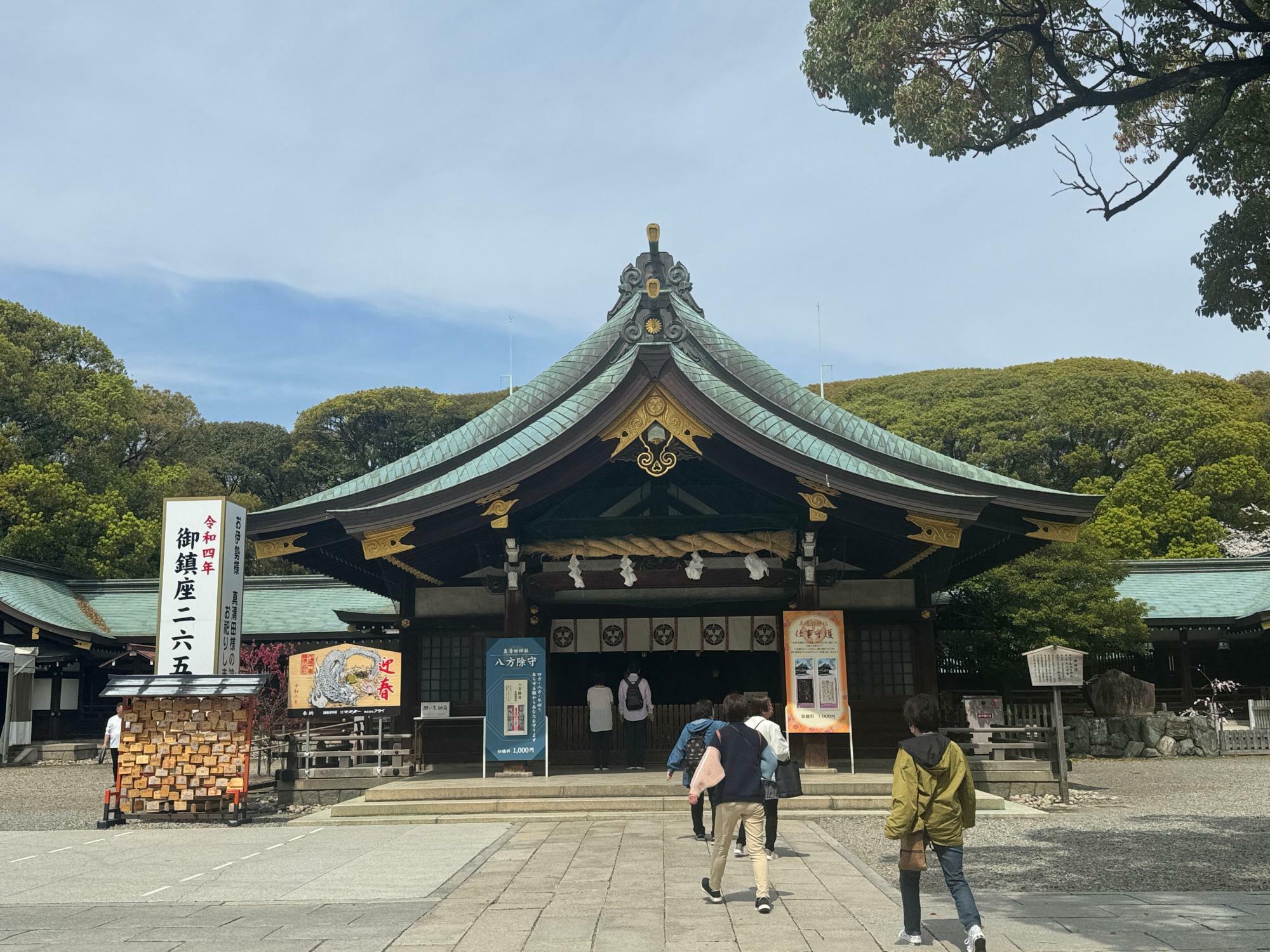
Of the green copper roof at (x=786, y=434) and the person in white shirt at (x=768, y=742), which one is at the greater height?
the green copper roof at (x=786, y=434)

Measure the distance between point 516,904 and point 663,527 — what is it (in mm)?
8621

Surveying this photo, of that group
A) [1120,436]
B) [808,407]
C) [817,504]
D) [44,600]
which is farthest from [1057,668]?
[1120,436]

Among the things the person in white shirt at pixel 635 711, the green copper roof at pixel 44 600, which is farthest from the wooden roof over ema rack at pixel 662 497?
the green copper roof at pixel 44 600

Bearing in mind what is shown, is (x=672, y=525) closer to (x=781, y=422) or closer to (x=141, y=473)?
(x=781, y=422)

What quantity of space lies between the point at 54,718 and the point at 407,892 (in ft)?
82.5

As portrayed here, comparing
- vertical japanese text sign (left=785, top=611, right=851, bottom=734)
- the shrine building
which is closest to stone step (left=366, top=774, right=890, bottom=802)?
vertical japanese text sign (left=785, top=611, right=851, bottom=734)

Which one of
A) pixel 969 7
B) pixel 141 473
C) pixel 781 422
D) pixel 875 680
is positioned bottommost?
pixel 875 680

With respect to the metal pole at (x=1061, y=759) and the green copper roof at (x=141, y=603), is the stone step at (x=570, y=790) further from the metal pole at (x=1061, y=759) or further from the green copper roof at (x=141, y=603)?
the green copper roof at (x=141, y=603)

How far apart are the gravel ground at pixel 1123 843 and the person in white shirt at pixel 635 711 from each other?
12.3ft

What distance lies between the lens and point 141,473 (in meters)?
43.8

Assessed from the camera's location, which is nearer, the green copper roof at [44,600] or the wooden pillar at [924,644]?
the wooden pillar at [924,644]

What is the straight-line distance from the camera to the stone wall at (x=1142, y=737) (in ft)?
77.2

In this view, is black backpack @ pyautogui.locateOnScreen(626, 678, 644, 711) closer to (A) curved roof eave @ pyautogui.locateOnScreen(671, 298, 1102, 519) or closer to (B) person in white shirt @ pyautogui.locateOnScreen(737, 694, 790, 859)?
(A) curved roof eave @ pyautogui.locateOnScreen(671, 298, 1102, 519)

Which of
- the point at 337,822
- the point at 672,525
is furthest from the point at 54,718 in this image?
the point at 672,525
